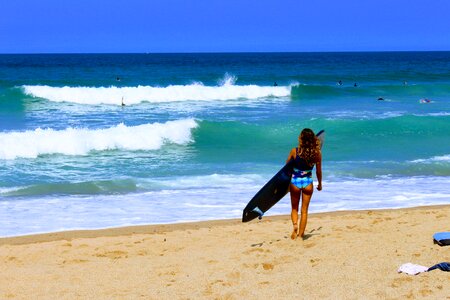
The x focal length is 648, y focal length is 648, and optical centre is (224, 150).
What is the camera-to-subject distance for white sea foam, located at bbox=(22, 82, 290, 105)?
3516 centimetres

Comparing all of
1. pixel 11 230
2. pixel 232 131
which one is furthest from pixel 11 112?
pixel 11 230

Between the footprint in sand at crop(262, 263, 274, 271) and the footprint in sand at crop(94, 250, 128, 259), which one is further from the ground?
the footprint in sand at crop(262, 263, 274, 271)

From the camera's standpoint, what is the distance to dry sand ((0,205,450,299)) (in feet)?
19.3

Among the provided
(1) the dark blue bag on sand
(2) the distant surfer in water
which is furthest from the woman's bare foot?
(1) the dark blue bag on sand

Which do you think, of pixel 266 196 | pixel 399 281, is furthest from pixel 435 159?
pixel 399 281

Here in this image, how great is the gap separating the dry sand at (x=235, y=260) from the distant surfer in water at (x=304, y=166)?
1.56 feet

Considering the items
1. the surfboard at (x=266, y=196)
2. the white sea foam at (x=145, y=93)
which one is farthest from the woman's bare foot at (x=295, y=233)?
the white sea foam at (x=145, y=93)

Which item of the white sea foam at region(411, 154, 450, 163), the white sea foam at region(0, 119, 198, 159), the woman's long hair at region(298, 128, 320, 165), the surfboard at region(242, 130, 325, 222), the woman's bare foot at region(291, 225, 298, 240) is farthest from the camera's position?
the white sea foam at region(0, 119, 198, 159)

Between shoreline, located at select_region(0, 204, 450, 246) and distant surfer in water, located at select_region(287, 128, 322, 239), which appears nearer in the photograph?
distant surfer in water, located at select_region(287, 128, 322, 239)

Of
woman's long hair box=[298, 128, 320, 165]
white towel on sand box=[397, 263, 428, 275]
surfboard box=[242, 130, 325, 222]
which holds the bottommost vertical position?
white towel on sand box=[397, 263, 428, 275]

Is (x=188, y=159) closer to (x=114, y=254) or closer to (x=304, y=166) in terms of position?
(x=114, y=254)

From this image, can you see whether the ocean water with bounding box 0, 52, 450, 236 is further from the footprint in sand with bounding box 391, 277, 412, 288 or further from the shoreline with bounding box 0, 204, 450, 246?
the footprint in sand with bounding box 391, 277, 412, 288

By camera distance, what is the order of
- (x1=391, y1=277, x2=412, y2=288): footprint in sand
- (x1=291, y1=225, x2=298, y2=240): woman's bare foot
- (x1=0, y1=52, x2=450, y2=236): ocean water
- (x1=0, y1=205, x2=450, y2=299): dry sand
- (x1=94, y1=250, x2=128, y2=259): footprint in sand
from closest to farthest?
(x1=391, y1=277, x2=412, y2=288): footprint in sand, (x1=0, y1=205, x2=450, y2=299): dry sand, (x1=94, y1=250, x2=128, y2=259): footprint in sand, (x1=291, y1=225, x2=298, y2=240): woman's bare foot, (x1=0, y1=52, x2=450, y2=236): ocean water

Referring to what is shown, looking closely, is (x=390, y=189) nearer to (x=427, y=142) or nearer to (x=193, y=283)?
(x=193, y=283)
